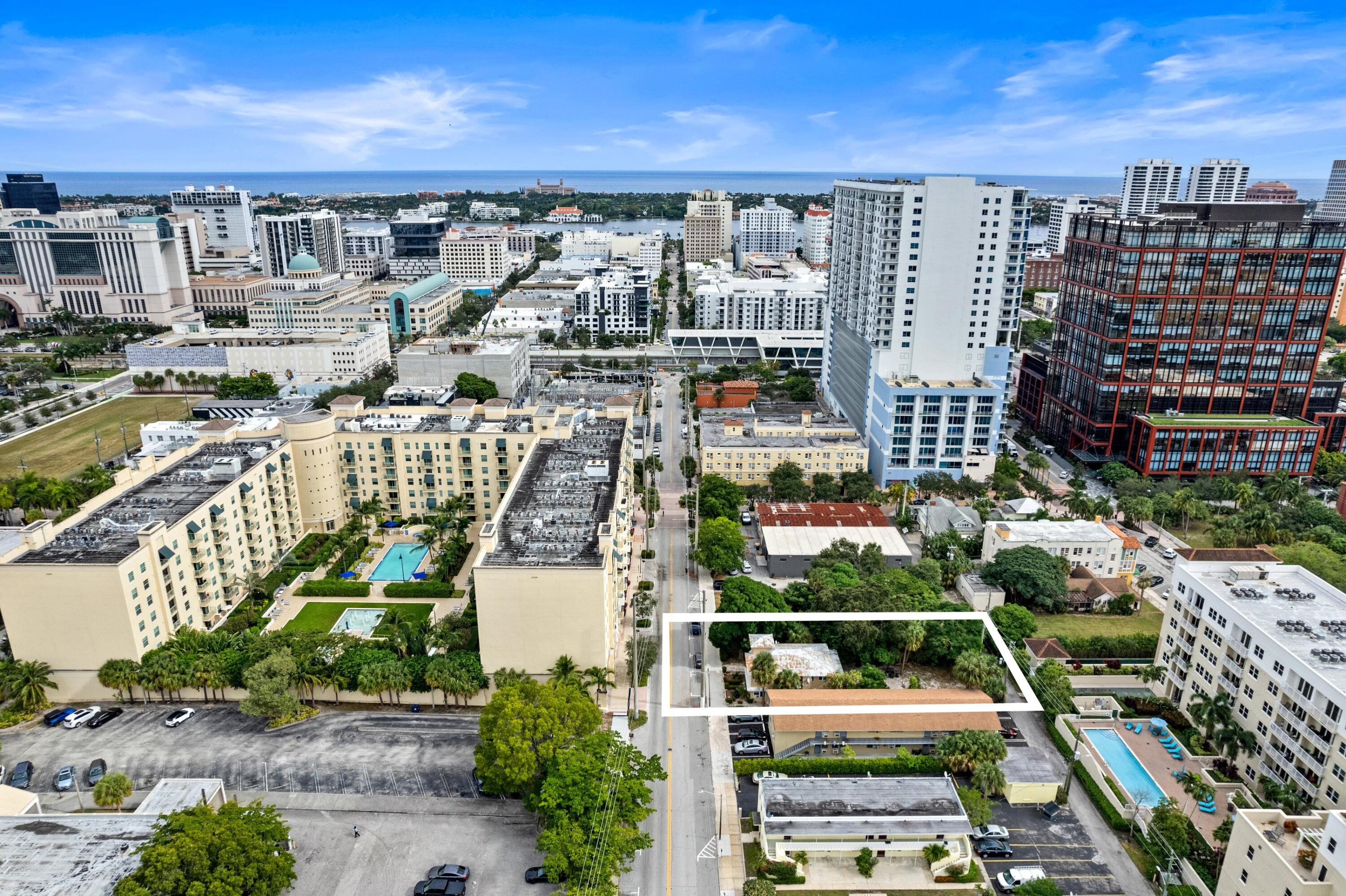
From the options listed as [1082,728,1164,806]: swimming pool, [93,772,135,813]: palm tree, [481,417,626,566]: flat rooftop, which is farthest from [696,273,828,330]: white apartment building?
[93,772,135,813]: palm tree

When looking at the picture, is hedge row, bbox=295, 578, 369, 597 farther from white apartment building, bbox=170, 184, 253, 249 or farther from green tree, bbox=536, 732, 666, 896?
white apartment building, bbox=170, 184, 253, 249

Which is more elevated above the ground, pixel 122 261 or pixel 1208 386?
pixel 122 261

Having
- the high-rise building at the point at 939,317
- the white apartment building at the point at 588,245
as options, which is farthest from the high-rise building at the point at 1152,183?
the high-rise building at the point at 939,317

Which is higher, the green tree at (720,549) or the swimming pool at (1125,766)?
the green tree at (720,549)

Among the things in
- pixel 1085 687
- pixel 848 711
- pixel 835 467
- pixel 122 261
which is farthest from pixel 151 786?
pixel 122 261

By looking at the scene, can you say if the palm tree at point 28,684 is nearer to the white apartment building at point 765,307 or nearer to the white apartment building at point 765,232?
the white apartment building at point 765,307

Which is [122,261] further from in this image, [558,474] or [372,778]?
[372,778]
